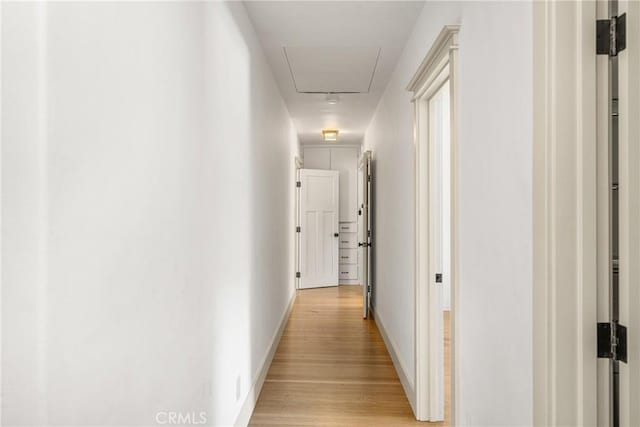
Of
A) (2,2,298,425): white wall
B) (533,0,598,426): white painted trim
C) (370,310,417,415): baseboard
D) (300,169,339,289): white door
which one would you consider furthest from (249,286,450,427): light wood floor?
(300,169,339,289): white door

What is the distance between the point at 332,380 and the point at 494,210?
2.30 meters

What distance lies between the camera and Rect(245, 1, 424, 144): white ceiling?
2672mm

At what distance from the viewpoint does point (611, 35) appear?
1.12 meters

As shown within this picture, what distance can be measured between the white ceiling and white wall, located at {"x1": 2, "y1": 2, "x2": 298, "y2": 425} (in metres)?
0.72

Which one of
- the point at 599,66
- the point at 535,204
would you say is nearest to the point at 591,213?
the point at 535,204

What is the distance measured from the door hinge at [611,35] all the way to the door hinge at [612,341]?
0.70 m

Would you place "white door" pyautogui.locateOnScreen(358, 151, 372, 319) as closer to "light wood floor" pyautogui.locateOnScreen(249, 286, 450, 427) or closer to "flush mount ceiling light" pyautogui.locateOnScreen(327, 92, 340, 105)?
"light wood floor" pyautogui.locateOnScreen(249, 286, 450, 427)

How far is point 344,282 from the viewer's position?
7934mm

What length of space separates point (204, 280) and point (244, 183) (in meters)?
0.93

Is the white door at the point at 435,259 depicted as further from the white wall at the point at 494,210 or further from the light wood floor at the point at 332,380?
the white wall at the point at 494,210

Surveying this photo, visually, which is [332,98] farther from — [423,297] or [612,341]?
[612,341]

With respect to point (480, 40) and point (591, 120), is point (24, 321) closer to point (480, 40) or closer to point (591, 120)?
point (591, 120)

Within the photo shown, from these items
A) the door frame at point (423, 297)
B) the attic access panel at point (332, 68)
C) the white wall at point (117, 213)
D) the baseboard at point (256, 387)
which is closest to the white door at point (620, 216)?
the white wall at point (117, 213)

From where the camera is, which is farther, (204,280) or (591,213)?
(204,280)
